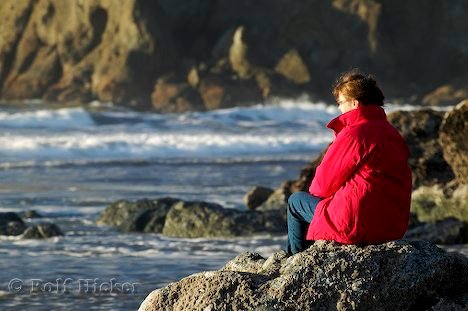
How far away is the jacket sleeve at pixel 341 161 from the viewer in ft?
18.4

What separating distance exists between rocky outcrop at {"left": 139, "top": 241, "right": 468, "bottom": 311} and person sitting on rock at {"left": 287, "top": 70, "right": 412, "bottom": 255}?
0.09 meters

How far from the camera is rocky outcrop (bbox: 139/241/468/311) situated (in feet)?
17.7

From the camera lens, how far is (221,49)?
55.3m

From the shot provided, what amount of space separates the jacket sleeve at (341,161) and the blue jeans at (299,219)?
0.22 m

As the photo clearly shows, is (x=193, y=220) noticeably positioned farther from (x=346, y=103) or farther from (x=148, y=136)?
(x=148, y=136)

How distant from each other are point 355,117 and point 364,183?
0.33 m

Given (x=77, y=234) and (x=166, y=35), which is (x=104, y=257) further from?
(x=166, y=35)

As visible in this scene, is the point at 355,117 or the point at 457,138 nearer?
the point at 355,117

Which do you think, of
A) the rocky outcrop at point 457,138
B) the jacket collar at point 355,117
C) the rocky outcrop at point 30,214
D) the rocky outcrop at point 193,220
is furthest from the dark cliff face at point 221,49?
the jacket collar at point 355,117

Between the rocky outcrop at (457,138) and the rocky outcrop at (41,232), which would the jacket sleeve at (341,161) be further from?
the rocky outcrop at (41,232)

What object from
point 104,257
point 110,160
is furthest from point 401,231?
point 110,160

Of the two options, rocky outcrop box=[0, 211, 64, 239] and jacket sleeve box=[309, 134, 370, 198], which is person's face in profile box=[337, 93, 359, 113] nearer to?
jacket sleeve box=[309, 134, 370, 198]

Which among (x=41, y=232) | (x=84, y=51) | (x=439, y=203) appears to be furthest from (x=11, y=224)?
(x=84, y=51)

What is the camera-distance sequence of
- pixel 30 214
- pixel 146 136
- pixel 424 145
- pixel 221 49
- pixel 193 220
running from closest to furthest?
pixel 193 220
pixel 424 145
pixel 30 214
pixel 146 136
pixel 221 49
